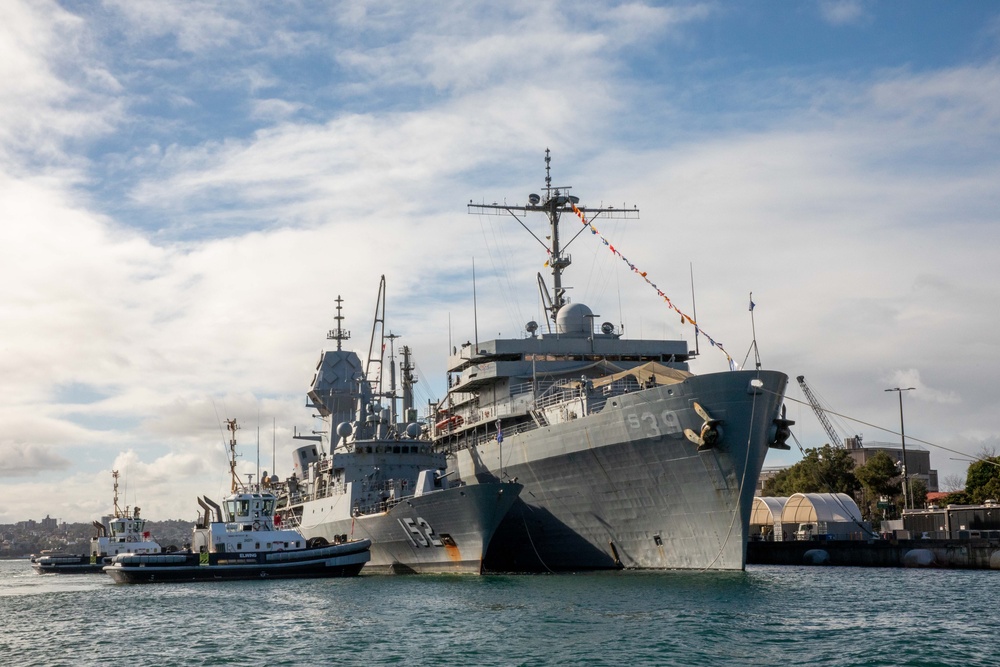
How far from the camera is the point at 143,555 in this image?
37781 millimetres

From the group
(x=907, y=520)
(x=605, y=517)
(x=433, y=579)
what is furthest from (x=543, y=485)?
(x=907, y=520)

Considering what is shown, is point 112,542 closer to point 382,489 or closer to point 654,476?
point 382,489

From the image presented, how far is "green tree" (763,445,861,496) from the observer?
60219mm

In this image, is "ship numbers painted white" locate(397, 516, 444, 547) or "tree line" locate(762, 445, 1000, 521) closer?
"ship numbers painted white" locate(397, 516, 444, 547)

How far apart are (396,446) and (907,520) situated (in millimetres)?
24422

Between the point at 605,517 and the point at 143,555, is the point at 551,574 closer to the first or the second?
the point at 605,517

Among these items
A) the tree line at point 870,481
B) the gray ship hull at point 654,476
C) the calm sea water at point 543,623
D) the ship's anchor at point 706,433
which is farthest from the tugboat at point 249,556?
the tree line at point 870,481

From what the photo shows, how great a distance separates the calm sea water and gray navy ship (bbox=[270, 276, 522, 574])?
2.29m

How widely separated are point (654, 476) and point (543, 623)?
28.7ft

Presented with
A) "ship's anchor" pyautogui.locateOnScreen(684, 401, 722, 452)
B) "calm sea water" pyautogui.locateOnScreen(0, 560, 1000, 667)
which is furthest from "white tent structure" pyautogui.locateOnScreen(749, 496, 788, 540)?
"ship's anchor" pyautogui.locateOnScreen(684, 401, 722, 452)

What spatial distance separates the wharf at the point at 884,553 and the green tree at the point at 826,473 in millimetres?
15331

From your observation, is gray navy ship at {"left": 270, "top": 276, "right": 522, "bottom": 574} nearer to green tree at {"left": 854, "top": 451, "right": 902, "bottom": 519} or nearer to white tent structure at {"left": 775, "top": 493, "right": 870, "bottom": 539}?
white tent structure at {"left": 775, "top": 493, "right": 870, "bottom": 539}

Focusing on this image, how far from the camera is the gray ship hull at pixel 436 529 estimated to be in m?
32.2

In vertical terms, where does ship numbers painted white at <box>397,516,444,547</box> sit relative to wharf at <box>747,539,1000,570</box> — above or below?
above
